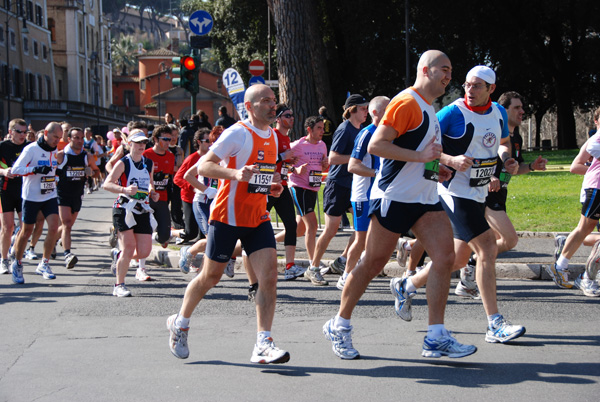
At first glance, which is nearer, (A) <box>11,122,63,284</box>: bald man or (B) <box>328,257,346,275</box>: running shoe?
(B) <box>328,257,346,275</box>: running shoe

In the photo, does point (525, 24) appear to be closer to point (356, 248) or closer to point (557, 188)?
point (557, 188)

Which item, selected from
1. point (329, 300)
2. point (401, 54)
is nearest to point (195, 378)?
point (329, 300)

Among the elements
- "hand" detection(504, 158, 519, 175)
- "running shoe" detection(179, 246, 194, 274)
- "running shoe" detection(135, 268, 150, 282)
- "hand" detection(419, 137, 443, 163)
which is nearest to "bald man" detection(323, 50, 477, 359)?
"hand" detection(419, 137, 443, 163)

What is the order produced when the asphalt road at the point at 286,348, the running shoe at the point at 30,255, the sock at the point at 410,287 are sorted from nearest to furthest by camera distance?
the asphalt road at the point at 286,348, the sock at the point at 410,287, the running shoe at the point at 30,255

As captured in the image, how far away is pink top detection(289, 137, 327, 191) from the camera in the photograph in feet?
31.8

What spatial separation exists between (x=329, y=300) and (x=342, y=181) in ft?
5.63

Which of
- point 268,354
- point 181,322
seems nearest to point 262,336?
point 268,354

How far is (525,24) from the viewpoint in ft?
131

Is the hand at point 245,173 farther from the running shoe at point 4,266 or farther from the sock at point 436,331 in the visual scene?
the running shoe at point 4,266

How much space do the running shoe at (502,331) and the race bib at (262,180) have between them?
200 cm

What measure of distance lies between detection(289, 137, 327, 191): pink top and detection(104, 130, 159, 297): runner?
1.75 metres

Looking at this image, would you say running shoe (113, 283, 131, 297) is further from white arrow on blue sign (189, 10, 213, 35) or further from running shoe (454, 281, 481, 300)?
white arrow on blue sign (189, 10, 213, 35)

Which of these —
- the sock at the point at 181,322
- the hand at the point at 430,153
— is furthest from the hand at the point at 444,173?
the sock at the point at 181,322

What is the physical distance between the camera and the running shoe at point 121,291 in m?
8.62
